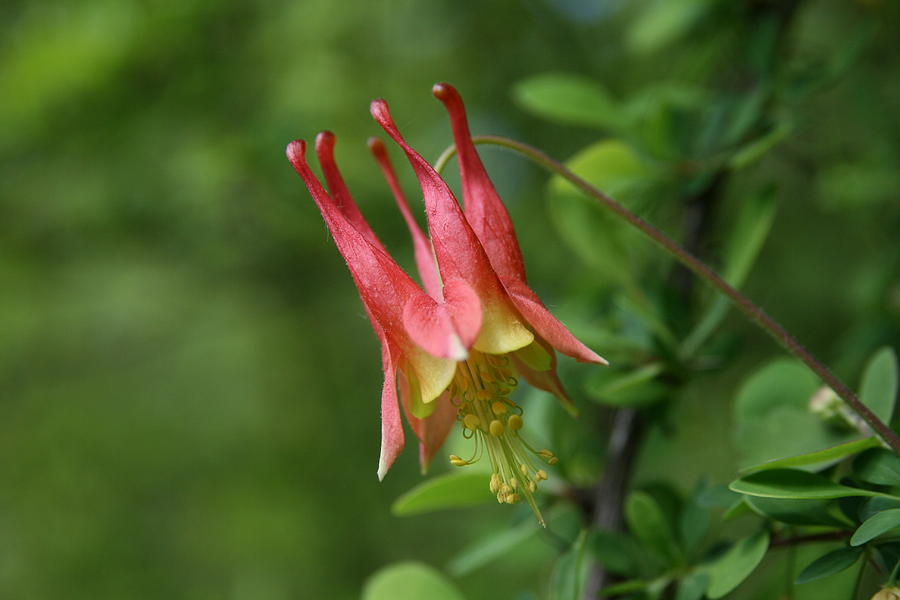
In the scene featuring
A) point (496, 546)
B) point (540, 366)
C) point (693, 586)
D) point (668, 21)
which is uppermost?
point (668, 21)

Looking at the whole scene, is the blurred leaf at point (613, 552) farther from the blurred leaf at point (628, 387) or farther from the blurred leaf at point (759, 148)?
the blurred leaf at point (759, 148)

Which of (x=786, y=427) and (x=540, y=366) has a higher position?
(x=540, y=366)

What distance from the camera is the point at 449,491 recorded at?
3.80ft

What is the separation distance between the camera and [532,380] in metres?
1.06

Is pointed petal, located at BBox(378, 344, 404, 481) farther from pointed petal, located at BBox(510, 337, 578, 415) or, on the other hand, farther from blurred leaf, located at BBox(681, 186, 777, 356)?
blurred leaf, located at BBox(681, 186, 777, 356)

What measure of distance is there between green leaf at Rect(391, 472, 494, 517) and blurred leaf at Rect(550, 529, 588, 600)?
15cm

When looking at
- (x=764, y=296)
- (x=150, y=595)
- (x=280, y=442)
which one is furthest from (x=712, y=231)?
(x=150, y=595)

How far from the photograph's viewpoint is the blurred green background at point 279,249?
1823 millimetres

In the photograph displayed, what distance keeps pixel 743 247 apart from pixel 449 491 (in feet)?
1.80

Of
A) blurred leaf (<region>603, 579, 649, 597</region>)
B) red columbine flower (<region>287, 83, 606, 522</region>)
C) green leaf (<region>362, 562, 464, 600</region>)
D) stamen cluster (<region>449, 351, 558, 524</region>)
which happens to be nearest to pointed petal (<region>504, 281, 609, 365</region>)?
red columbine flower (<region>287, 83, 606, 522</region>)

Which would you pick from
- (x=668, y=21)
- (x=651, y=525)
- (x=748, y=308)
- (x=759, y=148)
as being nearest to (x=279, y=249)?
(x=668, y=21)

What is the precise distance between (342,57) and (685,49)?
1.20 meters

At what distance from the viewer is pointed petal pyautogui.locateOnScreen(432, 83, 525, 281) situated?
3.28 feet

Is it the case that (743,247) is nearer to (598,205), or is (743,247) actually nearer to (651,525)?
(598,205)
